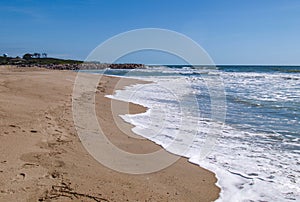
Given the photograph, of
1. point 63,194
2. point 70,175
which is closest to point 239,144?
point 70,175

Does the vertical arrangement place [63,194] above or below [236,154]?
above

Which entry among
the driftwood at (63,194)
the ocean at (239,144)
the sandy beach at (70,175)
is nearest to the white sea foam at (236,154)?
Answer: the ocean at (239,144)

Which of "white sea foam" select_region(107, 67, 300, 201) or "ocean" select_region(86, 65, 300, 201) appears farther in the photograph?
"ocean" select_region(86, 65, 300, 201)

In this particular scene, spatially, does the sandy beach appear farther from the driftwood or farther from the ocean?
the ocean

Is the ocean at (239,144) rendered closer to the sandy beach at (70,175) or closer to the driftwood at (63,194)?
the sandy beach at (70,175)

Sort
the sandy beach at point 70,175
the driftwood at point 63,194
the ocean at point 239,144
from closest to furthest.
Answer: the driftwood at point 63,194 < the sandy beach at point 70,175 < the ocean at point 239,144

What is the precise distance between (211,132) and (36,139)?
432cm

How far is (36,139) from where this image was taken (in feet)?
17.8

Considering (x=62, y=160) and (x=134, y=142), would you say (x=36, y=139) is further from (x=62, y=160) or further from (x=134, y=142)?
(x=134, y=142)

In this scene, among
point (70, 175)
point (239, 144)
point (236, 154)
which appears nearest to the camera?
point (70, 175)

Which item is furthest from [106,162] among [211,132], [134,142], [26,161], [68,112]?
[68,112]

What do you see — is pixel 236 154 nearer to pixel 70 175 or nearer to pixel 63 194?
pixel 70 175

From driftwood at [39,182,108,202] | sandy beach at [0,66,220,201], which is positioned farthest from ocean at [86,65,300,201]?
driftwood at [39,182,108,202]

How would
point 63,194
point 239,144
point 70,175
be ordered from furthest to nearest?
point 239,144 < point 70,175 < point 63,194
